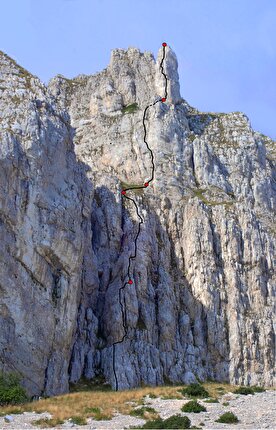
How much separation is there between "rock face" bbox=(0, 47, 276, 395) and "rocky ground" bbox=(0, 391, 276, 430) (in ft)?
63.4

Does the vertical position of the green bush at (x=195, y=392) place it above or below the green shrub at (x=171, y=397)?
above

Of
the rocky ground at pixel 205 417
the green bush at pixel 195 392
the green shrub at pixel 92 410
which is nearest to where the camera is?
the rocky ground at pixel 205 417

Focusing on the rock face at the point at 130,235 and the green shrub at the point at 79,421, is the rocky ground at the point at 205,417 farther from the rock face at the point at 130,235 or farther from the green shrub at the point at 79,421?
the rock face at the point at 130,235

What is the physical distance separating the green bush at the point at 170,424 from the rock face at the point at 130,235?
24.8 metres

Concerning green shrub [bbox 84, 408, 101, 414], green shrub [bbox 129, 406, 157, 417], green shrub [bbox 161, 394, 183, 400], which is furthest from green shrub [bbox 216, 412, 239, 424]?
green shrub [bbox 161, 394, 183, 400]

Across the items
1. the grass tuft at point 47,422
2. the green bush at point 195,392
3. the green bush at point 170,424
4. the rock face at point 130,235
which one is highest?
the rock face at point 130,235

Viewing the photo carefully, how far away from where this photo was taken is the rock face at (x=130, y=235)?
5997cm

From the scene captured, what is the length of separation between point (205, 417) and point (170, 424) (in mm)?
4572

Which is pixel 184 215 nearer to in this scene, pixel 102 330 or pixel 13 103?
pixel 102 330

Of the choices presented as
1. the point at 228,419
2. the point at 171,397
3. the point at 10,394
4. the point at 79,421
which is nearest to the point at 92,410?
the point at 79,421

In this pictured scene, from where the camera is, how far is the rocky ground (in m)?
32.2

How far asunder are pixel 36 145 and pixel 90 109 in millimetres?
54074

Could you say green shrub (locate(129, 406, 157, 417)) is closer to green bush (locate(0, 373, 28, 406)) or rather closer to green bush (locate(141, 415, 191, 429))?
green bush (locate(141, 415, 191, 429))

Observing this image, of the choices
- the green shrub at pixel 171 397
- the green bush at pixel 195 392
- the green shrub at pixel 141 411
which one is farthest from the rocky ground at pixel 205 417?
the green bush at pixel 195 392
